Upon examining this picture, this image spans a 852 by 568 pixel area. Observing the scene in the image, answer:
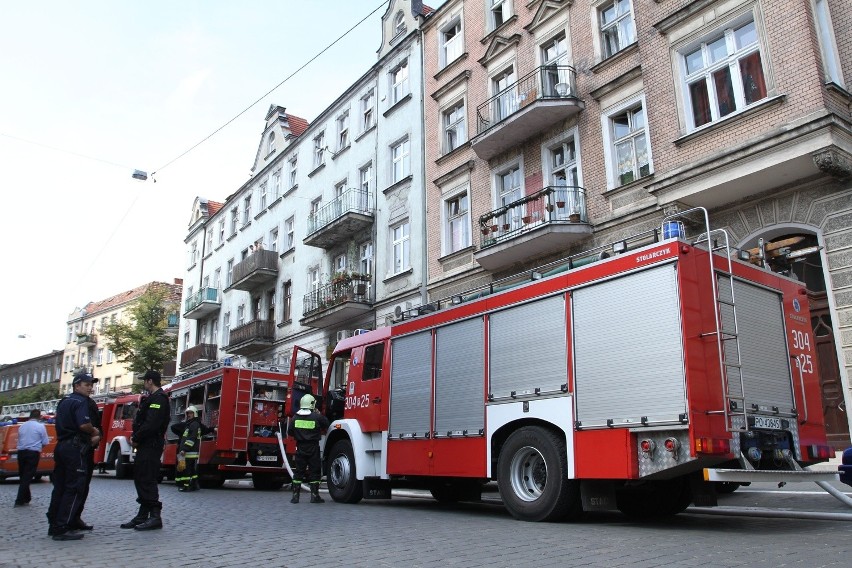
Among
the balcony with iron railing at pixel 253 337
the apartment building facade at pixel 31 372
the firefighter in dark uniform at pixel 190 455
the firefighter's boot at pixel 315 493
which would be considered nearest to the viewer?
the firefighter's boot at pixel 315 493

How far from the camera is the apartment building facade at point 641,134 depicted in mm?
11664

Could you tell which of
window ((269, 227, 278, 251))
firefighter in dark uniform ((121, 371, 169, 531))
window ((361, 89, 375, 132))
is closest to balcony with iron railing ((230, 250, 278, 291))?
window ((269, 227, 278, 251))

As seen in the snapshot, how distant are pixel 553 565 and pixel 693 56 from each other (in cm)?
1217

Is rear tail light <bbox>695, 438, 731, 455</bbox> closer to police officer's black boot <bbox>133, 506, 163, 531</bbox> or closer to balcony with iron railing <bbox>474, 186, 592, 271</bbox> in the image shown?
police officer's black boot <bbox>133, 506, 163, 531</bbox>

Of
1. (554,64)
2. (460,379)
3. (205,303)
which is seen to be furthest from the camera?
(205,303)

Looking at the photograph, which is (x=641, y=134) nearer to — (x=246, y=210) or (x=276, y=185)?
(x=276, y=185)

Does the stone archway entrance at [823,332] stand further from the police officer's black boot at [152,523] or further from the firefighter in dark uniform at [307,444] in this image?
the police officer's black boot at [152,523]

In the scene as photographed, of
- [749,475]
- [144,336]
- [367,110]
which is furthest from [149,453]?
[144,336]

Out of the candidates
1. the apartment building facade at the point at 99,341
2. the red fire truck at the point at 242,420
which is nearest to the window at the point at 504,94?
the red fire truck at the point at 242,420

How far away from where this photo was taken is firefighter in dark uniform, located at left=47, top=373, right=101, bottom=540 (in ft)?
22.4

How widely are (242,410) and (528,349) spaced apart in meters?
9.62

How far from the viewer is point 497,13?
67.2ft

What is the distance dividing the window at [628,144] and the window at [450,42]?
7.42 m

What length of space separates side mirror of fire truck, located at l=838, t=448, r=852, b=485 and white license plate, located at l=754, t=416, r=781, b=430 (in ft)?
4.22
